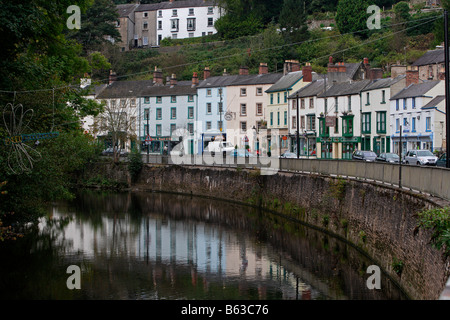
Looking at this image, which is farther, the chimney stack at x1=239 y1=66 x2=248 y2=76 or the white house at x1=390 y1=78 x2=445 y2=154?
the chimney stack at x1=239 y1=66 x2=248 y2=76

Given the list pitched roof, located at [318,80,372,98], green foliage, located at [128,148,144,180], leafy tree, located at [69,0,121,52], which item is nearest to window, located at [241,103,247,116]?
pitched roof, located at [318,80,372,98]

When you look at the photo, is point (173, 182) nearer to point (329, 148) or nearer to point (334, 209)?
point (329, 148)

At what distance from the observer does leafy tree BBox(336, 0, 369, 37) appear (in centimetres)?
9225

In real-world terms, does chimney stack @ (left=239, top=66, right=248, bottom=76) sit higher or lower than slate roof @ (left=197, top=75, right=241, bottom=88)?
higher

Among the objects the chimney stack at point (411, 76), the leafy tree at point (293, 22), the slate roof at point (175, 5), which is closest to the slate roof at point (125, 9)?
the slate roof at point (175, 5)

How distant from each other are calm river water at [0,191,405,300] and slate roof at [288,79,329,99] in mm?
25689

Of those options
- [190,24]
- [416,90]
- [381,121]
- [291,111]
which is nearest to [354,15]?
[291,111]

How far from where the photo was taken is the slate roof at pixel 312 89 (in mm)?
64750

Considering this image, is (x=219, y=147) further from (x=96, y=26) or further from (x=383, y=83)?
(x=96, y=26)

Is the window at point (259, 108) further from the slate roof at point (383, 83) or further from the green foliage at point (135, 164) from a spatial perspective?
the green foliage at point (135, 164)

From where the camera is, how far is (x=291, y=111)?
69.2m

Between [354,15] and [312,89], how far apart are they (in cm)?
3175

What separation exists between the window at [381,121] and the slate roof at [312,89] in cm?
774

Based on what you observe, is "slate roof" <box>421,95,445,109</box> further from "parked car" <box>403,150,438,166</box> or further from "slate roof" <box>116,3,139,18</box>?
"slate roof" <box>116,3,139,18</box>
